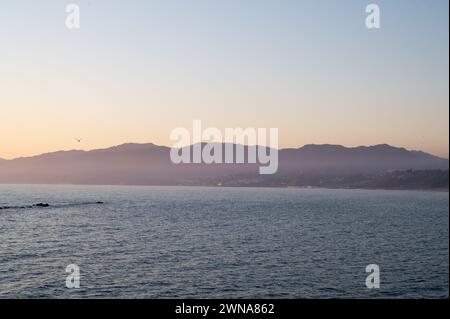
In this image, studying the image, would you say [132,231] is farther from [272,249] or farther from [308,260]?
[308,260]

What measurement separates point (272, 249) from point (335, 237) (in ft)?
85.2

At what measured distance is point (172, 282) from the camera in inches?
2096

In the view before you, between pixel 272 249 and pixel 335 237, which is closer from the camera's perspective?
pixel 272 249

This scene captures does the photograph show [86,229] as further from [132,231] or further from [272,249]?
[272,249]

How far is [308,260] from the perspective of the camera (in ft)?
230

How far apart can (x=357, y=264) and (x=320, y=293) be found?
21.4m

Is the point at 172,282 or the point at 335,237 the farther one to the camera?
the point at 335,237

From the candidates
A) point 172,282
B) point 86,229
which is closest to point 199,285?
point 172,282

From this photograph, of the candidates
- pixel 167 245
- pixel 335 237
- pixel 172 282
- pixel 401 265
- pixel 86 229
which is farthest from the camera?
pixel 86 229
